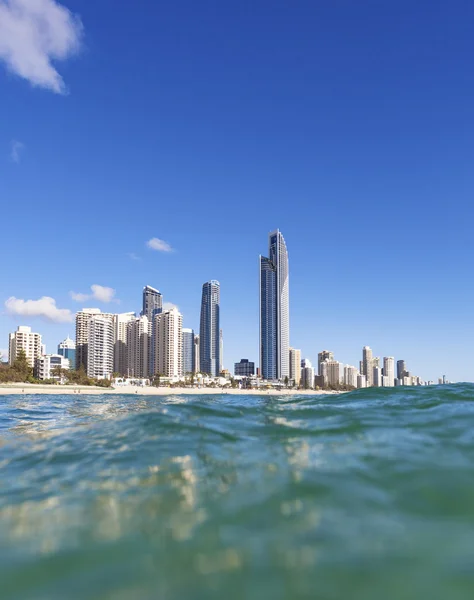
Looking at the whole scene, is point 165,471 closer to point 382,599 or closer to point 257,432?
point 257,432

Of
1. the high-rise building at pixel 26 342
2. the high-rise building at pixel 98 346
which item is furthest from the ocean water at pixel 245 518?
the high-rise building at pixel 26 342

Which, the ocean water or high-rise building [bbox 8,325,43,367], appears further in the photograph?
high-rise building [bbox 8,325,43,367]

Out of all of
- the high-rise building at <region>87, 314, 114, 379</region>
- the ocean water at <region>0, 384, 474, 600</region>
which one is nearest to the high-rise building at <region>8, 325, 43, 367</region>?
the high-rise building at <region>87, 314, 114, 379</region>

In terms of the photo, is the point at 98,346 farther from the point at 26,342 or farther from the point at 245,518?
the point at 245,518

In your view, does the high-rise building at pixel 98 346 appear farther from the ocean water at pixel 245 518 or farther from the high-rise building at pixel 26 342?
the ocean water at pixel 245 518

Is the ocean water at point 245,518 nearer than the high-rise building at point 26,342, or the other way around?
the ocean water at point 245,518

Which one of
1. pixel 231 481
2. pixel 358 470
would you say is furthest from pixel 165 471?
pixel 358 470

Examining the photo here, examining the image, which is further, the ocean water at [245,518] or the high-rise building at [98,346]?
the high-rise building at [98,346]

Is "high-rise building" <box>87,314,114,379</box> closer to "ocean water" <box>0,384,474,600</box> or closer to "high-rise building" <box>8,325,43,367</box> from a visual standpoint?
"high-rise building" <box>8,325,43,367</box>

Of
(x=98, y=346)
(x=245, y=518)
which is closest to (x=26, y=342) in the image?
(x=98, y=346)
